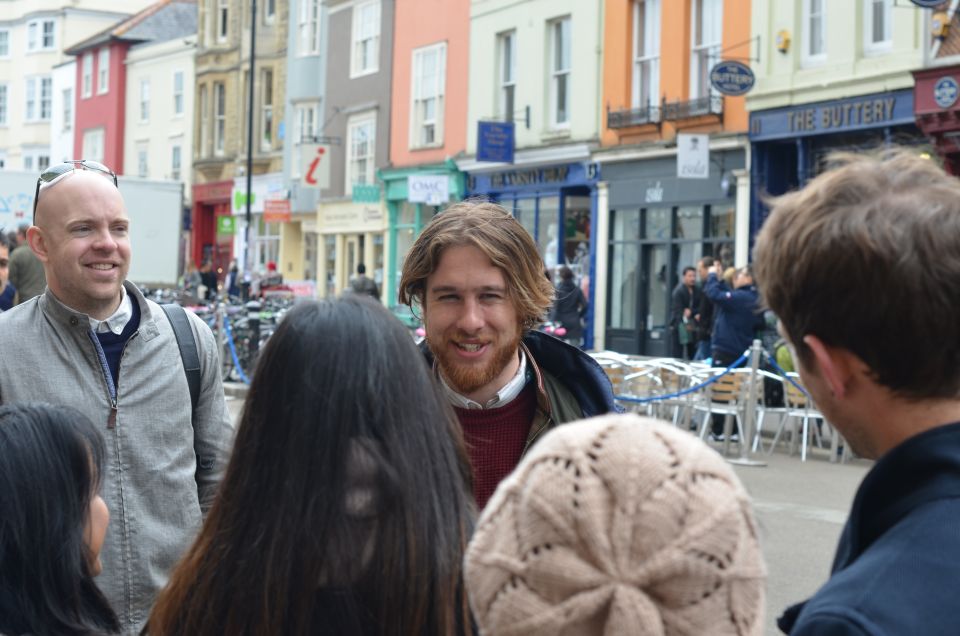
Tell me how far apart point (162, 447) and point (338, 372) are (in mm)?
1845

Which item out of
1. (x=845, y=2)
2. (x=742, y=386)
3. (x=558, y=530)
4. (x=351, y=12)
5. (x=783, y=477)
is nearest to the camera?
(x=558, y=530)

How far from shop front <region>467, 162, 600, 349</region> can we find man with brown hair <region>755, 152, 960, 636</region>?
25320 mm

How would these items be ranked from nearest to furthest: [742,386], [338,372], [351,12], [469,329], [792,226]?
1. [792,226]
2. [338,372]
3. [469,329]
4. [742,386]
5. [351,12]

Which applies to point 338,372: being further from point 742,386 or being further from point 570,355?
point 742,386

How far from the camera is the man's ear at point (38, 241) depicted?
4.07 metres

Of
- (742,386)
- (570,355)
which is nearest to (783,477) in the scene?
(742,386)

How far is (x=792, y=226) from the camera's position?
73.1 inches

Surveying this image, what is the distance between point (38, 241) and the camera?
4121mm

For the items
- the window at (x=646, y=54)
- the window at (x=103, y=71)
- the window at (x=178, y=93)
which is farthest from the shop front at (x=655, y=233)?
the window at (x=103, y=71)

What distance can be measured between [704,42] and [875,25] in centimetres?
424

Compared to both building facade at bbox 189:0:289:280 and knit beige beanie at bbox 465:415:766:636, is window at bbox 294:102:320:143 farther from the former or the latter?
knit beige beanie at bbox 465:415:766:636

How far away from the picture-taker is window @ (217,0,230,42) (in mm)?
49219

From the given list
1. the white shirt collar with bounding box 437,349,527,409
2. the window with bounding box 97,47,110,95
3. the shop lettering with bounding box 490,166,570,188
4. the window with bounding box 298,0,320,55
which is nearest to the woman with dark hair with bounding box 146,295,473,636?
the white shirt collar with bounding box 437,349,527,409

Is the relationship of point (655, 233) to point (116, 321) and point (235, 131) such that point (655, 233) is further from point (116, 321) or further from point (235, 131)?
point (235, 131)
